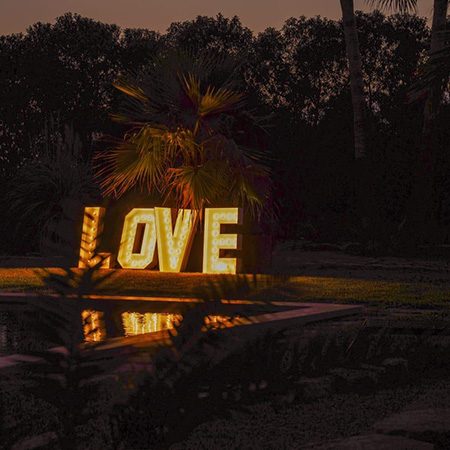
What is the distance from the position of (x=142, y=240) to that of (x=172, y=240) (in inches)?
35.0

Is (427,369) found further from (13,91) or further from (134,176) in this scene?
Answer: (13,91)

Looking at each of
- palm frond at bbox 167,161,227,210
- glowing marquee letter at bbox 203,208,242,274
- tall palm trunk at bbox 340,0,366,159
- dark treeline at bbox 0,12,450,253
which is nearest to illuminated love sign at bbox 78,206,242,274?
glowing marquee letter at bbox 203,208,242,274

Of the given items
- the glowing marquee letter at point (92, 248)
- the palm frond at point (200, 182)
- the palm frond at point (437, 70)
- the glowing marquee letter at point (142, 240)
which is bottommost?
the glowing marquee letter at point (142, 240)

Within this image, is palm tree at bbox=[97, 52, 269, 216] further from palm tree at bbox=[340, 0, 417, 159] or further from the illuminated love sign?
palm tree at bbox=[340, 0, 417, 159]

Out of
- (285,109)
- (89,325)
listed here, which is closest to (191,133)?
(89,325)

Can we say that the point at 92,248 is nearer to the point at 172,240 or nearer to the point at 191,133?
the point at 172,240

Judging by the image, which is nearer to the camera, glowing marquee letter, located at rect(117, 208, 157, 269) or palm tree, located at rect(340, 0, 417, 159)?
glowing marquee letter, located at rect(117, 208, 157, 269)

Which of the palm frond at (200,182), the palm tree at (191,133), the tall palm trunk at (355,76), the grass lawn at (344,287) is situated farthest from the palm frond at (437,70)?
the tall palm trunk at (355,76)

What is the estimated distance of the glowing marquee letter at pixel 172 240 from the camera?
18.9 metres

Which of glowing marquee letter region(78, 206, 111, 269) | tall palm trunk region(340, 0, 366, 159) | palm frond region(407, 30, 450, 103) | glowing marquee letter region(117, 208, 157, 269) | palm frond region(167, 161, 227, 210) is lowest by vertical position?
glowing marquee letter region(117, 208, 157, 269)

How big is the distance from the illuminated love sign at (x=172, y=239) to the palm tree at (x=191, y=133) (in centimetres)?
43

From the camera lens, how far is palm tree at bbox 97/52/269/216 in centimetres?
1911

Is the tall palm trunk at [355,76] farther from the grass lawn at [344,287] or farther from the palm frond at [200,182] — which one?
the grass lawn at [344,287]

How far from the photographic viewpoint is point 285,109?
5838cm
